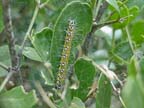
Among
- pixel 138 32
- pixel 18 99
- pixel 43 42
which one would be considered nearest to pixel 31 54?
pixel 43 42

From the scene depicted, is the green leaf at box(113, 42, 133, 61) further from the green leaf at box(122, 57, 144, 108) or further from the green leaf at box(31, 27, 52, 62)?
the green leaf at box(122, 57, 144, 108)

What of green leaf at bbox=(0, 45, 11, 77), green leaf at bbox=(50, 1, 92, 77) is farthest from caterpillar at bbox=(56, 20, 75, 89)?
green leaf at bbox=(0, 45, 11, 77)

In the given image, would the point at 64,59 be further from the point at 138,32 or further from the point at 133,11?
the point at 138,32

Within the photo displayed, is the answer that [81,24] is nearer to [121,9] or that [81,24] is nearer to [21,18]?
[121,9]

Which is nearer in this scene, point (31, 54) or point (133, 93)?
point (133, 93)

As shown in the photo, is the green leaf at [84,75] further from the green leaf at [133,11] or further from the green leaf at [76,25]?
the green leaf at [133,11]
